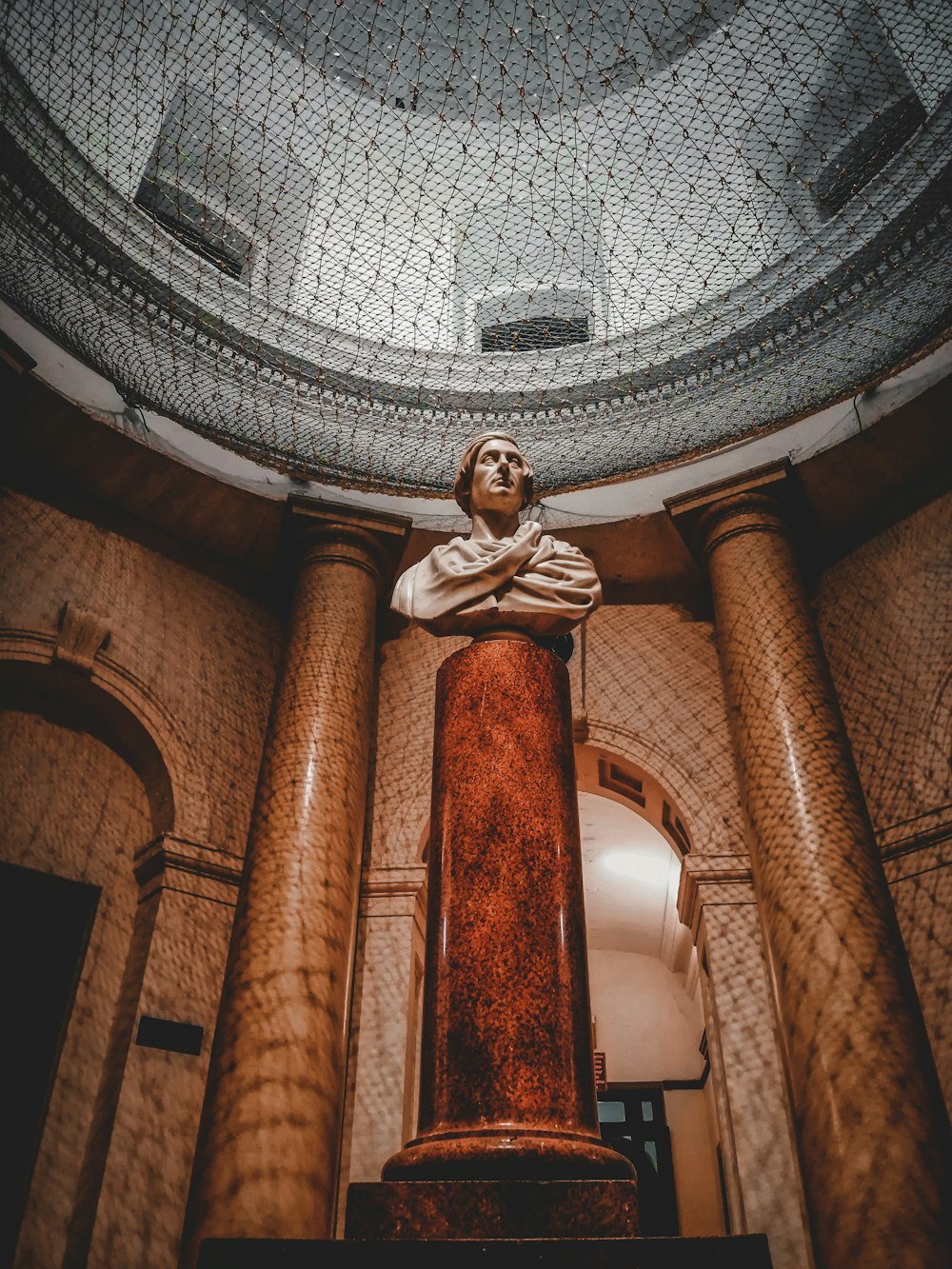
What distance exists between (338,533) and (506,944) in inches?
169

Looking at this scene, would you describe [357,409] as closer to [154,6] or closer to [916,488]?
[154,6]

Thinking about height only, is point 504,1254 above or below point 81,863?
below

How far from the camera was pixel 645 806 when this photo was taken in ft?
21.8

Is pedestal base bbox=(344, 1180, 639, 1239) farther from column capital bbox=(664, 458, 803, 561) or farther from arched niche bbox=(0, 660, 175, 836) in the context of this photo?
column capital bbox=(664, 458, 803, 561)

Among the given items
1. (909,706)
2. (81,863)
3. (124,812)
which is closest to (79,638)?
(124,812)

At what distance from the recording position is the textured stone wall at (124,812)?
4.63 m

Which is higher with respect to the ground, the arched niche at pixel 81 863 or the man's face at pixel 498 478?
the man's face at pixel 498 478

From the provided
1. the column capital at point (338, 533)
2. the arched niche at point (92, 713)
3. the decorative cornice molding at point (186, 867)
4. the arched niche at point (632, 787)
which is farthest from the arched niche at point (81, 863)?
the arched niche at point (632, 787)

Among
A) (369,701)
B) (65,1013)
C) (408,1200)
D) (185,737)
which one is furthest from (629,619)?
(408,1200)

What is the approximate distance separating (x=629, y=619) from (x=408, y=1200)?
514 cm

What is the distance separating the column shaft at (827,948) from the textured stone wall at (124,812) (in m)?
3.14

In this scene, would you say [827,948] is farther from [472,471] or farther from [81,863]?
[81,863]

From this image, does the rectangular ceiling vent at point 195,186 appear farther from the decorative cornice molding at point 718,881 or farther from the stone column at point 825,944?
the decorative cornice molding at point 718,881

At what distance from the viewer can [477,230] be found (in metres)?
7.76
